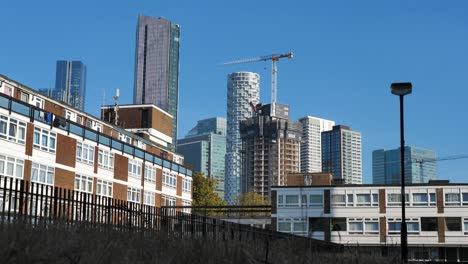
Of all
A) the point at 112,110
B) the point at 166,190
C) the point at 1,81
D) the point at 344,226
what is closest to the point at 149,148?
the point at 166,190

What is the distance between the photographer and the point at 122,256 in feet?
19.7

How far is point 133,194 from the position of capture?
6500 cm

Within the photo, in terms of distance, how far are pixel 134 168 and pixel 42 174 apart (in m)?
18.1

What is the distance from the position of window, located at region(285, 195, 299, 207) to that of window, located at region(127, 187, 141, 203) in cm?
2012

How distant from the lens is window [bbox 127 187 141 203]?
63.9 meters

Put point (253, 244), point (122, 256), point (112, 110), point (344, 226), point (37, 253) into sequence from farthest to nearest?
point (112, 110) → point (344, 226) → point (253, 244) → point (122, 256) → point (37, 253)

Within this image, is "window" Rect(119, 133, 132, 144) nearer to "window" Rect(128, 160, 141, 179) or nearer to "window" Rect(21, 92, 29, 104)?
"window" Rect(128, 160, 141, 179)

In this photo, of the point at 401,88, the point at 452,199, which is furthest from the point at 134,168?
the point at 401,88

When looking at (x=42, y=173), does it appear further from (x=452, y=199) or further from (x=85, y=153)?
(x=452, y=199)

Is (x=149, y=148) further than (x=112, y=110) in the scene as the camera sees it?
No

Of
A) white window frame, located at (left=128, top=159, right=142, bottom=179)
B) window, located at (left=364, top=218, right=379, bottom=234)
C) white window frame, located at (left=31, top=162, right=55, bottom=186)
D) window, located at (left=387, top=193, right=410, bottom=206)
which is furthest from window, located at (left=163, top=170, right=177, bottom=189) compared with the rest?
window, located at (left=387, top=193, right=410, bottom=206)

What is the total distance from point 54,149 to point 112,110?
44529mm

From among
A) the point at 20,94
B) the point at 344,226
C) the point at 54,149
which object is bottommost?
the point at 344,226

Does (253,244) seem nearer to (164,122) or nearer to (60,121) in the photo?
(60,121)
